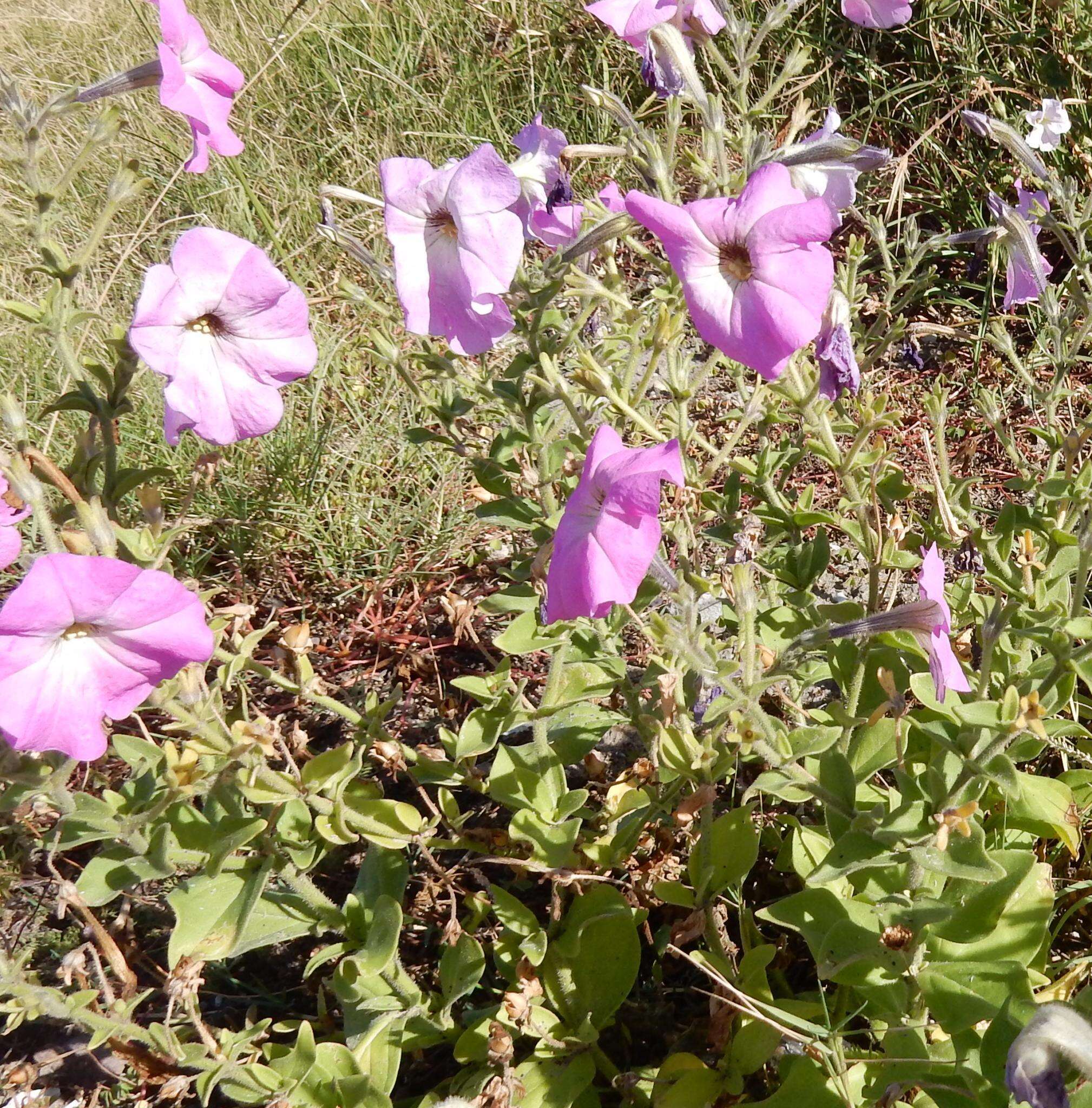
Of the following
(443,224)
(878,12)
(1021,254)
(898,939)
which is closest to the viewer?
(898,939)

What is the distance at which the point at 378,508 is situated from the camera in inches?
121

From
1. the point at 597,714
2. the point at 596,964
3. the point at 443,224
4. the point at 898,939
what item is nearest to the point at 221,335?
the point at 443,224

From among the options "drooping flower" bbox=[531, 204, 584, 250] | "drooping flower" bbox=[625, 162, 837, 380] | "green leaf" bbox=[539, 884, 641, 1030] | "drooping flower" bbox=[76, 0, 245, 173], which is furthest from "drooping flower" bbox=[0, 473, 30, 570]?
"green leaf" bbox=[539, 884, 641, 1030]

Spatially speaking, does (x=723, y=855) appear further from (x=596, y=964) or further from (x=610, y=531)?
(x=610, y=531)

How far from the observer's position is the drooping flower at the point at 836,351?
167 cm

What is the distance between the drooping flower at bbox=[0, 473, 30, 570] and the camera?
4.14 feet

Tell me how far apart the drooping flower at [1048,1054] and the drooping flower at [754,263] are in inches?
31.3

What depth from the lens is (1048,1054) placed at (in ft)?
3.10

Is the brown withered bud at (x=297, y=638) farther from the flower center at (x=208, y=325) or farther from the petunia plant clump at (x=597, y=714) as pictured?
the flower center at (x=208, y=325)

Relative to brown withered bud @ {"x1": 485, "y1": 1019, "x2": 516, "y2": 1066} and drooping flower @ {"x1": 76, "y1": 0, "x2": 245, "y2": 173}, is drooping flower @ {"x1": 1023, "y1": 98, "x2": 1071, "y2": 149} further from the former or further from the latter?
brown withered bud @ {"x1": 485, "y1": 1019, "x2": 516, "y2": 1066}

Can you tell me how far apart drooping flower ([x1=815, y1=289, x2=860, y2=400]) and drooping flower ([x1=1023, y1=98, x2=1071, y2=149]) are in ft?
5.76

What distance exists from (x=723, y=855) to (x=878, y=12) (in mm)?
1637

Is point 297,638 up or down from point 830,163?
down

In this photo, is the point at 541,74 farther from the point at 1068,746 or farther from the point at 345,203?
the point at 1068,746
